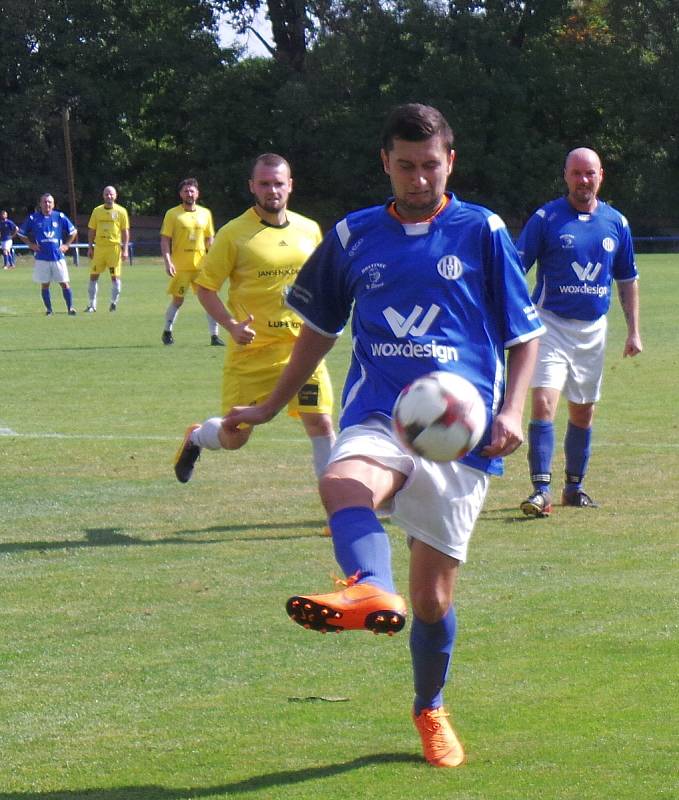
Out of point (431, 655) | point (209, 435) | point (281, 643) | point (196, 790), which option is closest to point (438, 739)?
point (431, 655)

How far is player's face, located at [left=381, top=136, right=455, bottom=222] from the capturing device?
4242 millimetres

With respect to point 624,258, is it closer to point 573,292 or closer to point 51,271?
point 573,292

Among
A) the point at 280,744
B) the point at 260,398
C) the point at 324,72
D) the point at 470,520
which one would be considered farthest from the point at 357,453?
the point at 324,72

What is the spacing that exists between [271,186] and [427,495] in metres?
4.51

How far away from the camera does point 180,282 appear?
21.1 metres

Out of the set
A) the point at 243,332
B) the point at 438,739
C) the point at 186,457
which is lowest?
the point at 186,457

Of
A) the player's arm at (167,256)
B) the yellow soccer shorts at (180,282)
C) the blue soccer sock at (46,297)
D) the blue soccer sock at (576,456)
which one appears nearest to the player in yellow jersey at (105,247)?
the blue soccer sock at (46,297)

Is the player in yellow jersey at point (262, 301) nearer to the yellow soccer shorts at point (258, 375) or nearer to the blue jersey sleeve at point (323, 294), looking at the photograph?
the yellow soccer shorts at point (258, 375)

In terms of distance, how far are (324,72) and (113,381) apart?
4855 centimetres

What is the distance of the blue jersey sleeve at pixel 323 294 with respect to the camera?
4.60 metres

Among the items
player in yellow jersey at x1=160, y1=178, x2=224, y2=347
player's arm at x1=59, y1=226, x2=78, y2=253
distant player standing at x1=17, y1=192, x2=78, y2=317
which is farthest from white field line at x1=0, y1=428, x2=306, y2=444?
player's arm at x1=59, y1=226, x2=78, y2=253

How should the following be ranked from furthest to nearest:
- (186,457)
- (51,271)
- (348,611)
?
(51,271)
(186,457)
(348,611)

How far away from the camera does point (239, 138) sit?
209 feet

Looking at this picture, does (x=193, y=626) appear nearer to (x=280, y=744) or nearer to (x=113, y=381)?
(x=280, y=744)
